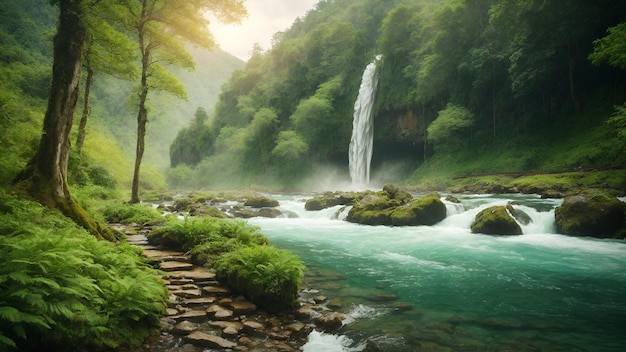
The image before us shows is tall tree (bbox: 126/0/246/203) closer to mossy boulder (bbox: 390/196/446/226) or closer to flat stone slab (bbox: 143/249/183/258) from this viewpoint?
flat stone slab (bbox: 143/249/183/258)

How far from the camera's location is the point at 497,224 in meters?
13.9

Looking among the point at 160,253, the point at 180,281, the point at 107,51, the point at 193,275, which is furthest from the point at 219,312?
the point at 107,51

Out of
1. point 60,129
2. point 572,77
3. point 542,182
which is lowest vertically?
point 60,129

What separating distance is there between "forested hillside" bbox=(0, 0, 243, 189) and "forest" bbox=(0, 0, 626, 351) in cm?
19

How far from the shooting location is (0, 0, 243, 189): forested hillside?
32.2 ft

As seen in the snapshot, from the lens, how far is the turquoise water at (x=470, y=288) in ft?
16.1

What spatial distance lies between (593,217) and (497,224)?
320cm

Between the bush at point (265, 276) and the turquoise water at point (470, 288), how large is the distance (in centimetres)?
101

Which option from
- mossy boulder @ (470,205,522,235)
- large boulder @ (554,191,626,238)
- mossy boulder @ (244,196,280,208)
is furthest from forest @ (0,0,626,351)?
mossy boulder @ (244,196,280,208)

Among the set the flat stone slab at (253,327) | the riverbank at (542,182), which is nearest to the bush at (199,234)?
the flat stone slab at (253,327)

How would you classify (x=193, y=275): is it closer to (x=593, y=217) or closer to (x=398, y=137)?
(x=593, y=217)

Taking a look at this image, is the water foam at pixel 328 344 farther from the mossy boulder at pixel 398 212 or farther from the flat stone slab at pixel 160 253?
the mossy boulder at pixel 398 212

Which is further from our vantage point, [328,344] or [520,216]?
[520,216]

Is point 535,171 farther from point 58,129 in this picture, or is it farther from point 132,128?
point 132,128
